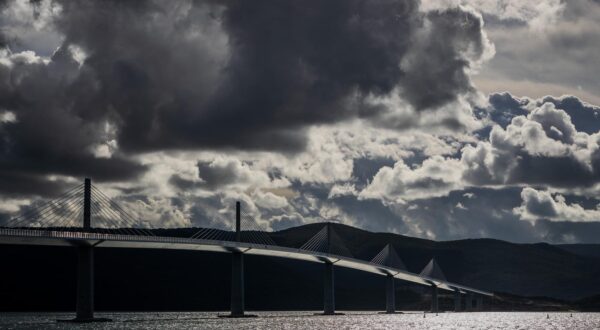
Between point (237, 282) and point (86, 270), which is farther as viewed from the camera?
point (237, 282)

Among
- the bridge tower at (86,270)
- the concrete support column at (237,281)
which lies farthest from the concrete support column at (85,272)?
the concrete support column at (237,281)

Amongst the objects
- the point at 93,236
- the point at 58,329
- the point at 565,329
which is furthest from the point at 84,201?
the point at 565,329

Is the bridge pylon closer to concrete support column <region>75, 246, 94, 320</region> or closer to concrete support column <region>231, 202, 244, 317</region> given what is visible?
concrete support column <region>231, 202, 244, 317</region>

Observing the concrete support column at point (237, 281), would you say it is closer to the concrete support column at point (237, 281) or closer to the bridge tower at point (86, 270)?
the concrete support column at point (237, 281)

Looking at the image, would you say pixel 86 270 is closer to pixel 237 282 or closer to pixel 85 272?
pixel 85 272

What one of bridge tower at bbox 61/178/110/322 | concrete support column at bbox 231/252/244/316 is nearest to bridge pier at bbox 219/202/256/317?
concrete support column at bbox 231/252/244/316

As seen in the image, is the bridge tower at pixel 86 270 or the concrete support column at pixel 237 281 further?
the concrete support column at pixel 237 281

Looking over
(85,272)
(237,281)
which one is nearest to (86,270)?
(85,272)

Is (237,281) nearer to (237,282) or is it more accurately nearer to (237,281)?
(237,281)

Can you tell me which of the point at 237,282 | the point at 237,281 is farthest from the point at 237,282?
the point at 237,281

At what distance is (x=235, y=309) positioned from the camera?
623 ft

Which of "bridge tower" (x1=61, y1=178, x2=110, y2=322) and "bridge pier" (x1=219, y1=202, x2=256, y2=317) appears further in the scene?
"bridge pier" (x1=219, y1=202, x2=256, y2=317)

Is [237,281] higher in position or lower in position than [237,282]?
higher

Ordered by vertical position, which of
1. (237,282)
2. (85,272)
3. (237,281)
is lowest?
(237,282)
